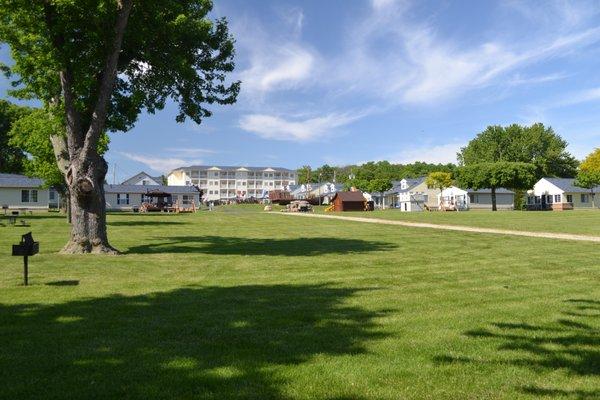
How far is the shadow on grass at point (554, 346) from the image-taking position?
15.9ft

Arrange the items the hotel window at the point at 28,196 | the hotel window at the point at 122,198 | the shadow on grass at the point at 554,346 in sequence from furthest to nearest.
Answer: the hotel window at the point at 122,198 < the hotel window at the point at 28,196 < the shadow on grass at the point at 554,346

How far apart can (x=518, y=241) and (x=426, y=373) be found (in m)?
15.8

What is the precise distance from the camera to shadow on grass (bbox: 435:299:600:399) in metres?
4.85

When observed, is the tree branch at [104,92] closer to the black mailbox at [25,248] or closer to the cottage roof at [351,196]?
the black mailbox at [25,248]

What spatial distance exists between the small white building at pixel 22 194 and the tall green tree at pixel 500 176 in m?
56.9

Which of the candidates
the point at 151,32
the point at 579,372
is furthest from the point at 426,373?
the point at 151,32

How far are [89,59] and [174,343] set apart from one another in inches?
498

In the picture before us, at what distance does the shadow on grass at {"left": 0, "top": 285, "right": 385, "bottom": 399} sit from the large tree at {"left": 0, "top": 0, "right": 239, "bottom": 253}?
801 cm

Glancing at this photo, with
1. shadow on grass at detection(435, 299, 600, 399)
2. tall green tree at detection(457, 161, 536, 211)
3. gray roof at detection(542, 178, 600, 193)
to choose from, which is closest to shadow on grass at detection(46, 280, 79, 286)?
shadow on grass at detection(435, 299, 600, 399)

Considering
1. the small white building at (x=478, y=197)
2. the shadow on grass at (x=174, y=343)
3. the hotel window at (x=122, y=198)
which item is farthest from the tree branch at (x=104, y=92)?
the small white building at (x=478, y=197)

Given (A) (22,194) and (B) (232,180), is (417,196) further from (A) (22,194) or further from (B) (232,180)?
(B) (232,180)

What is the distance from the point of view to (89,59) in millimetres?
15656

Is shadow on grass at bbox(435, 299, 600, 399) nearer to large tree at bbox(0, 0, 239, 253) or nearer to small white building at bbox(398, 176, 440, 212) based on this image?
large tree at bbox(0, 0, 239, 253)

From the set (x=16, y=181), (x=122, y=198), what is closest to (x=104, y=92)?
(x=16, y=181)
